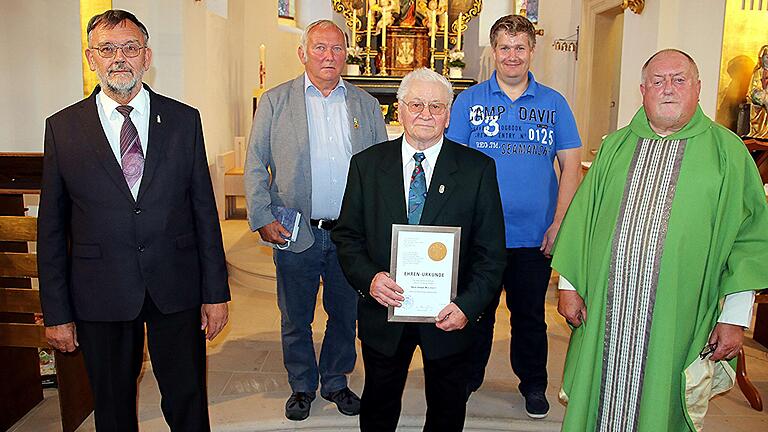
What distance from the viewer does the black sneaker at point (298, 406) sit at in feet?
9.70

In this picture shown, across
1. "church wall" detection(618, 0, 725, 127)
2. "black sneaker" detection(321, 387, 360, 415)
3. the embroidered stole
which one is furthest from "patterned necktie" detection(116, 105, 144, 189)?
"church wall" detection(618, 0, 725, 127)

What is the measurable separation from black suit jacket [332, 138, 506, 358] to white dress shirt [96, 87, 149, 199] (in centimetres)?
67

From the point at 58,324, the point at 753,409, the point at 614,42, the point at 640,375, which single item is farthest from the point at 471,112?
the point at 614,42

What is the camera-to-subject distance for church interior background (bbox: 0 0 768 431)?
10.7 feet

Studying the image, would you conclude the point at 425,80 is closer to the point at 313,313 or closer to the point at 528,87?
the point at 528,87

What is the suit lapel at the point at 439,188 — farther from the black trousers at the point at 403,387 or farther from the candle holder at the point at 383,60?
the candle holder at the point at 383,60

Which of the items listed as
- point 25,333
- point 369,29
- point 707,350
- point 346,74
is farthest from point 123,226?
point 369,29

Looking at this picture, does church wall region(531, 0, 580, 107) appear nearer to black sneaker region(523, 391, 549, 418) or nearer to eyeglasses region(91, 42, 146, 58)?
black sneaker region(523, 391, 549, 418)

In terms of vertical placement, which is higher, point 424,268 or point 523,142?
point 523,142

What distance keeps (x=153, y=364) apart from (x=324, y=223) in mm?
914

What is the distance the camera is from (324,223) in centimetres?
283

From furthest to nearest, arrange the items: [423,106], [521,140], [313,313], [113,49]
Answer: [313,313]
[521,140]
[423,106]
[113,49]

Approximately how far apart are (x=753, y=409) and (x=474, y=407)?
136 cm

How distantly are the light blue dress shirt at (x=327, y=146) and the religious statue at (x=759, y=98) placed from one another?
3133 mm
